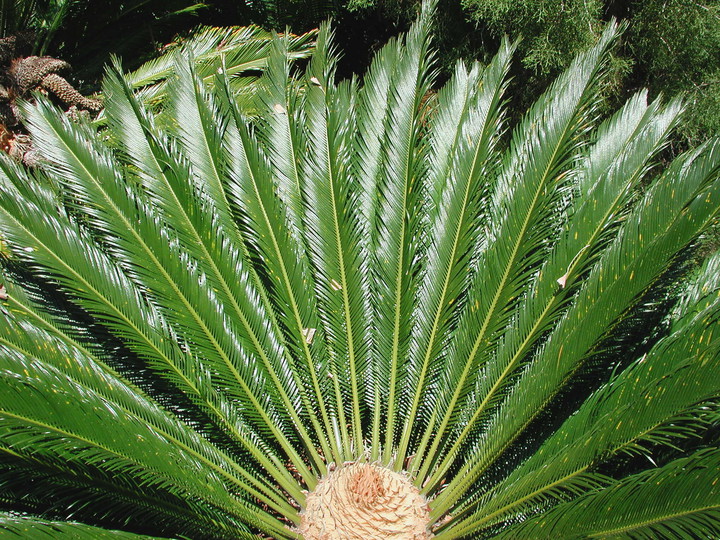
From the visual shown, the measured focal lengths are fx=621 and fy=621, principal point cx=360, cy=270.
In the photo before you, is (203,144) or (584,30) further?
(584,30)

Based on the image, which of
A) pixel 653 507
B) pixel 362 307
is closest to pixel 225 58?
pixel 362 307

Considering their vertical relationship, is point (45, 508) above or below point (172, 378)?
below

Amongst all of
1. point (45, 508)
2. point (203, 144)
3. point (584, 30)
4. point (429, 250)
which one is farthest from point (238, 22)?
point (45, 508)

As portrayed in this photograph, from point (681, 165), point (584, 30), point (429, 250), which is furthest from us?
point (584, 30)

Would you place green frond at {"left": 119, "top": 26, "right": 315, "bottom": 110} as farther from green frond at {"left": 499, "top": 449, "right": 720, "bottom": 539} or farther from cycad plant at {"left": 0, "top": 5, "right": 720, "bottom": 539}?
green frond at {"left": 499, "top": 449, "right": 720, "bottom": 539}

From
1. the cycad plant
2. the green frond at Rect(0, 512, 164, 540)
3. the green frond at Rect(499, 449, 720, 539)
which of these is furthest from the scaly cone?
the green frond at Rect(0, 512, 164, 540)

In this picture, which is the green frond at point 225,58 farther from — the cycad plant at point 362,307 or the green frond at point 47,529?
the green frond at point 47,529

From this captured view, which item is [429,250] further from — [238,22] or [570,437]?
[238,22]
